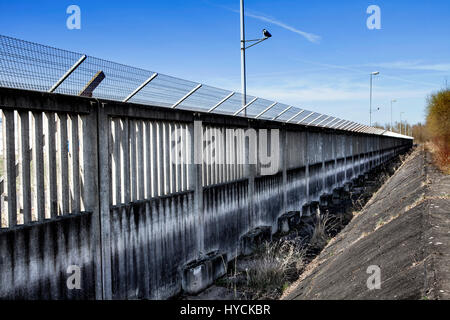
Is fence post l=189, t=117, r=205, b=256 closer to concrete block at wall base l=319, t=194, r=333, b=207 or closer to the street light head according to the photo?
the street light head

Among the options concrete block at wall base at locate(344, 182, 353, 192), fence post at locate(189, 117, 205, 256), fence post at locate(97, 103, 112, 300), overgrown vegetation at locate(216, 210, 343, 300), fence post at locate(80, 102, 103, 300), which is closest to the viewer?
fence post at locate(80, 102, 103, 300)

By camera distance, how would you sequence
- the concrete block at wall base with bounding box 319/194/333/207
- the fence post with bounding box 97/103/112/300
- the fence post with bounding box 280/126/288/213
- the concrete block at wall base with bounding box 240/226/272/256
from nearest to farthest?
1. the fence post with bounding box 97/103/112/300
2. the concrete block at wall base with bounding box 240/226/272/256
3. the fence post with bounding box 280/126/288/213
4. the concrete block at wall base with bounding box 319/194/333/207

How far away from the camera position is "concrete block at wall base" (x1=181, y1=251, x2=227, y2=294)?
19.5 ft

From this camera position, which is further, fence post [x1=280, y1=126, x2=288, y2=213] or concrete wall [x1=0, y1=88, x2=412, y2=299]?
fence post [x1=280, y1=126, x2=288, y2=213]

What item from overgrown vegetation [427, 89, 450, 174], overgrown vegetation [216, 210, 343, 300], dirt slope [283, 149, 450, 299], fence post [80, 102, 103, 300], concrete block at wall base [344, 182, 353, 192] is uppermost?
overgrown vegetation [427, 89, 450, 174]

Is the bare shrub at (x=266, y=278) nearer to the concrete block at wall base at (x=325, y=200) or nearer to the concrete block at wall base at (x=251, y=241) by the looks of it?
the concrete block at wall base at (x=251, y=241)

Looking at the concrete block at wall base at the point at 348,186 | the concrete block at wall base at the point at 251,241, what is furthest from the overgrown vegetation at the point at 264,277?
the concrete block at wall base at the point at 348,186

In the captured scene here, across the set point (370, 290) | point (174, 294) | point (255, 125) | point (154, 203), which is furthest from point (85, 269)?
point (255, 125)

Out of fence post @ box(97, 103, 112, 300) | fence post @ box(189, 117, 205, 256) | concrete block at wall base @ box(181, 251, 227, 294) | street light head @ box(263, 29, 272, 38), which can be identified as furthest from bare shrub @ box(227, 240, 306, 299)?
street light head @ box(263, 29, 272, 38)

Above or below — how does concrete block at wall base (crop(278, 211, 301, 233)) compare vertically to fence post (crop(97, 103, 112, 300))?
below

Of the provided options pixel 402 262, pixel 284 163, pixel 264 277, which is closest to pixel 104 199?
pixel 264 277

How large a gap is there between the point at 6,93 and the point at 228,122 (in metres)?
4.81

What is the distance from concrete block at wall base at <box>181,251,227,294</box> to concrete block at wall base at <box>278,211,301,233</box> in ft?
11.5

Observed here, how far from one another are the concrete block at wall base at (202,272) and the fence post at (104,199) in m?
1.59
